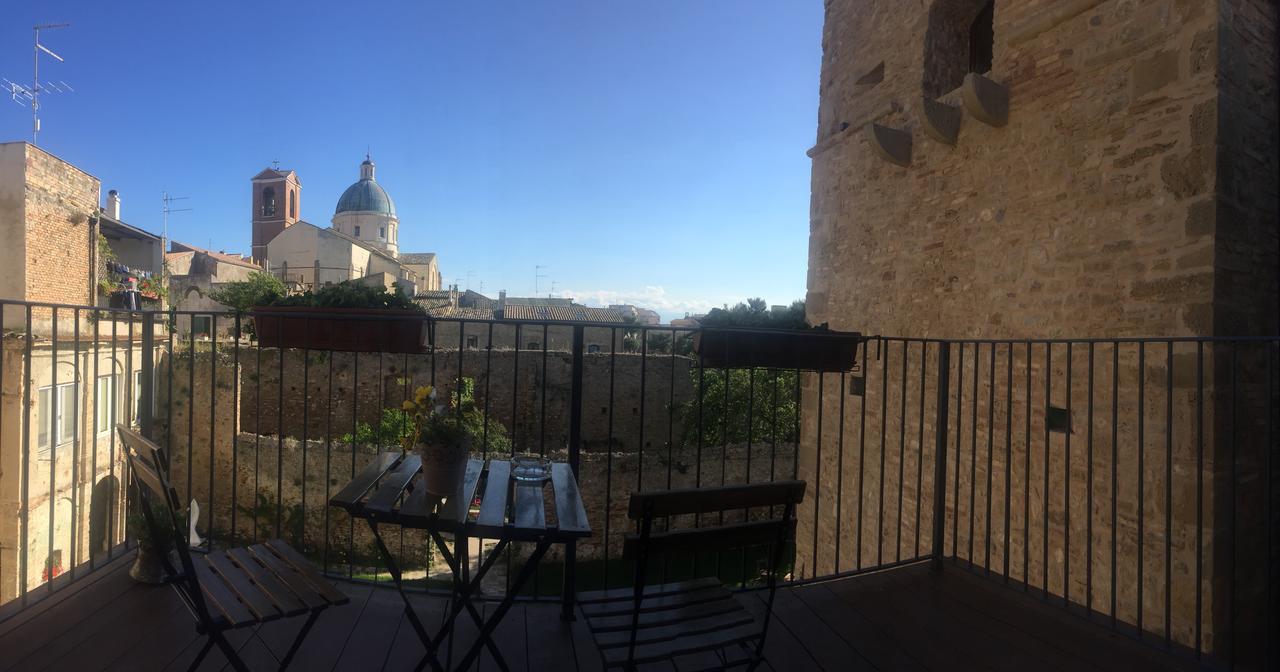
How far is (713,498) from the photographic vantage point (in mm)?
2148

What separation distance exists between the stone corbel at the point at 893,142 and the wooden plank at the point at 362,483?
5285 mm

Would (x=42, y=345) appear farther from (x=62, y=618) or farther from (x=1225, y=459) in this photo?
(x=1225, y=459)

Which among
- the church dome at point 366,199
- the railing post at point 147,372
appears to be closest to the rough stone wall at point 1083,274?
the railing post at point 147,372

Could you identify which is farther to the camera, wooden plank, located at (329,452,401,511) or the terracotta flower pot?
the terracotta flower pot

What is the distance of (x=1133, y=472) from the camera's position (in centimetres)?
416

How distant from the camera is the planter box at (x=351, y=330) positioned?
3359mm

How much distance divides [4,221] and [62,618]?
1841 centimetres

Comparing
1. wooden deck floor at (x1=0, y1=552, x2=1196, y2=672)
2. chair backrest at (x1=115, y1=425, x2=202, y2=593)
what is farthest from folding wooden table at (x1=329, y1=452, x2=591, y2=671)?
chair backrest at (x1=115, y1=425, x2=202, y2=593)

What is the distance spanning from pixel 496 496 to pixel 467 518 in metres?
0.25

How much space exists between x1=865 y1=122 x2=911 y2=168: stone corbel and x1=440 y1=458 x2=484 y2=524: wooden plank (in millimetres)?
5167

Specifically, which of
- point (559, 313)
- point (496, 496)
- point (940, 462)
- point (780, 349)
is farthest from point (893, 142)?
point (559, 313)

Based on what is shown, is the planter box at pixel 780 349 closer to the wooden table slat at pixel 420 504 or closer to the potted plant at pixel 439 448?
the potted plant at pixel 439 448

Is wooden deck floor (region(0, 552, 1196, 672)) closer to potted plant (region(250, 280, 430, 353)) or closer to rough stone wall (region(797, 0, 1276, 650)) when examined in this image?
rough stone wall (region(797, 0, 1276, 650))

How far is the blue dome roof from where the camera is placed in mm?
60125
